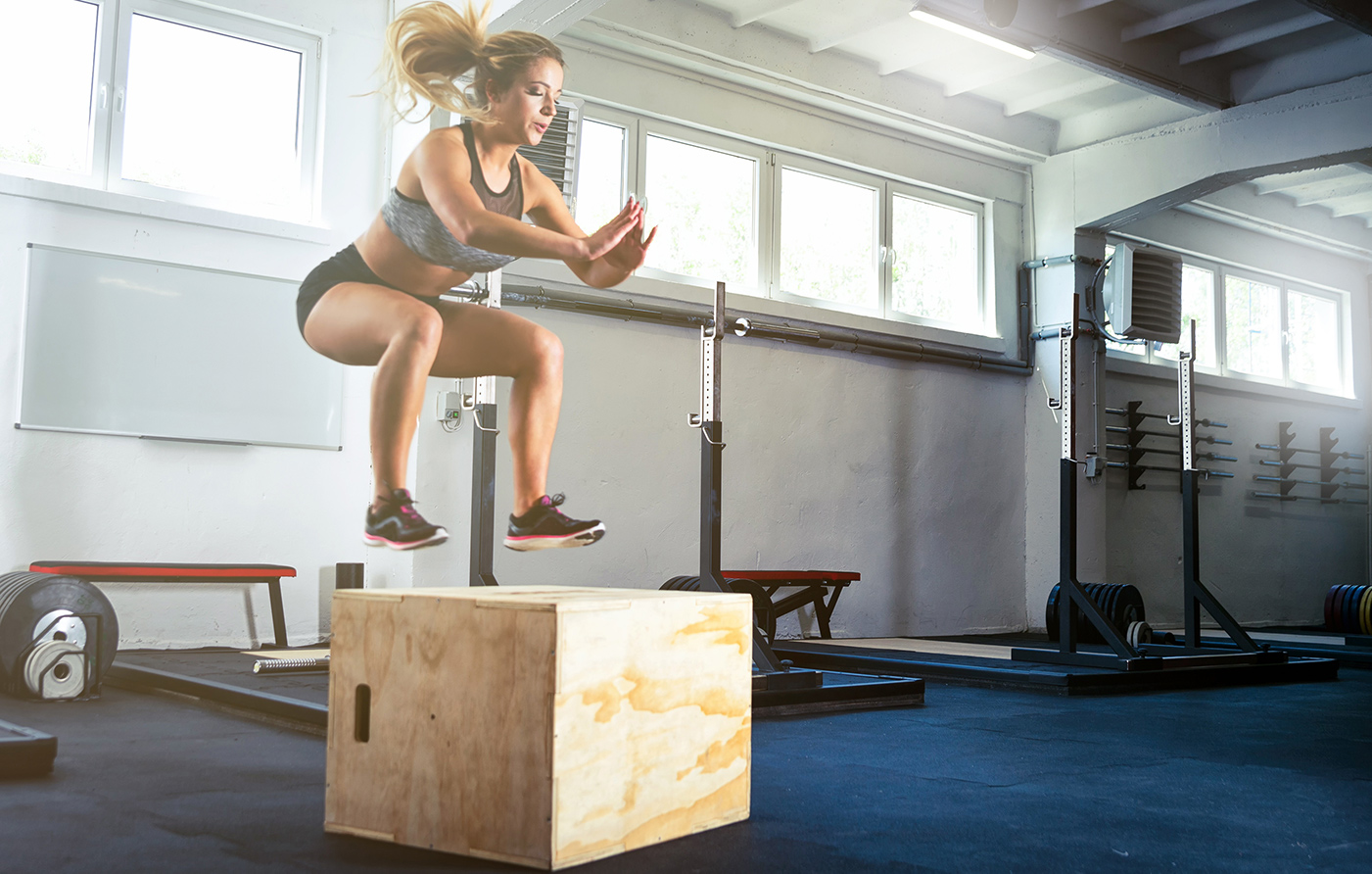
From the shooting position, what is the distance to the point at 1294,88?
6.31m

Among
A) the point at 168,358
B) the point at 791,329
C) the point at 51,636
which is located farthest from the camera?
the point at 791,329

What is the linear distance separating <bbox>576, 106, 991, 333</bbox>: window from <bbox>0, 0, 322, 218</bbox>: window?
164 cm

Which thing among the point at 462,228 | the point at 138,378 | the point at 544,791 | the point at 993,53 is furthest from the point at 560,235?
the point at 993,53

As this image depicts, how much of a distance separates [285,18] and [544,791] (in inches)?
169

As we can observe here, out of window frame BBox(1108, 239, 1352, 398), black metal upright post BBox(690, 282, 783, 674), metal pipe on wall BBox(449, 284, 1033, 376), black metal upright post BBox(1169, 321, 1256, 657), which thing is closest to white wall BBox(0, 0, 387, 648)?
metal pipe on wall BBox(449, 284, 1033, 376)

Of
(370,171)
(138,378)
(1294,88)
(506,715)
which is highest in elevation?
(1294,88)

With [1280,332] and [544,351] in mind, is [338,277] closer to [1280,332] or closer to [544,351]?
[544,351]

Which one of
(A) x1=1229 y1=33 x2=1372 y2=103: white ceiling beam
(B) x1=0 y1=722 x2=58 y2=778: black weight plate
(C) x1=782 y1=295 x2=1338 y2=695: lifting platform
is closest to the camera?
(B) x1=0 y1=722 x2=58 y2=778: black weight plate

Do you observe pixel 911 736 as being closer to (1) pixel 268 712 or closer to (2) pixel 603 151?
(1) pixel 268 712

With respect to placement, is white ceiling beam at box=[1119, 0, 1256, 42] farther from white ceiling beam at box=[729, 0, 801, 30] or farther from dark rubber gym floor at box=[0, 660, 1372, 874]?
dark rubber gym floor at box=[0, 660, 1372, 874]

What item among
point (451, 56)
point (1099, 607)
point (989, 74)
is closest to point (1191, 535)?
point (1099, 607)

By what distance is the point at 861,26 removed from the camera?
240 inches

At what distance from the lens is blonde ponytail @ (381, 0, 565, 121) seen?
3.31 meters

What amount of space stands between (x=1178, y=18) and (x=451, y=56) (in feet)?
13.8
